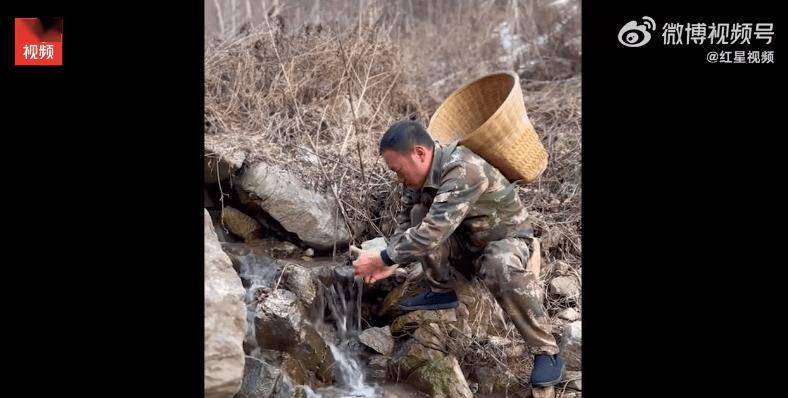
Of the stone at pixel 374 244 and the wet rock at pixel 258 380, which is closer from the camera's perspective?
the wet rock at pixel 258 380

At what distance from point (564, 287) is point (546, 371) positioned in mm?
950

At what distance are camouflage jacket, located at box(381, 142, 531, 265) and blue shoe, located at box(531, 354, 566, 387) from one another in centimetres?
59

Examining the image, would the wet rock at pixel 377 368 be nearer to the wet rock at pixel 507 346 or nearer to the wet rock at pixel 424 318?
the wet rock at pixel 424 318

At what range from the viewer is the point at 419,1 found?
8.36 m

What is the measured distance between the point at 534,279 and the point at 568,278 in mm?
1056

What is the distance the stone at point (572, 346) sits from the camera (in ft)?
12.1

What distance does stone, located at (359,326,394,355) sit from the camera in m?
3.82

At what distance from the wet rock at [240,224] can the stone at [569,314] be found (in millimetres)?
1832

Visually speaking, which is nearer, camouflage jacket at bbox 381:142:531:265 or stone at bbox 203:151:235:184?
camouflage jacket at bbox 381:142:531:265

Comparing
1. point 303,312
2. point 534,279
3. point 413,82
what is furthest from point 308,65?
point 534,279

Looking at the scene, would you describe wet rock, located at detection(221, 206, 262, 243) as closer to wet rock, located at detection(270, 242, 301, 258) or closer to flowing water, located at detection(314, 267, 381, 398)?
wet rock, located at detection(270, 242, 301, 258)

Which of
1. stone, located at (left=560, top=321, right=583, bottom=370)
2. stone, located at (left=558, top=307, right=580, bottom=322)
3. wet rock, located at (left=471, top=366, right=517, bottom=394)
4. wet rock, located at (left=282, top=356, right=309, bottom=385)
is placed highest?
stone, located at (left=558, top=307, right=580, bottom=322)

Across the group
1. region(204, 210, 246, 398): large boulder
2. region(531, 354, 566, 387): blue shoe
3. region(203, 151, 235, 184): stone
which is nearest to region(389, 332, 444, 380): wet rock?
region(531, 354, 566, 387): blue shoe
